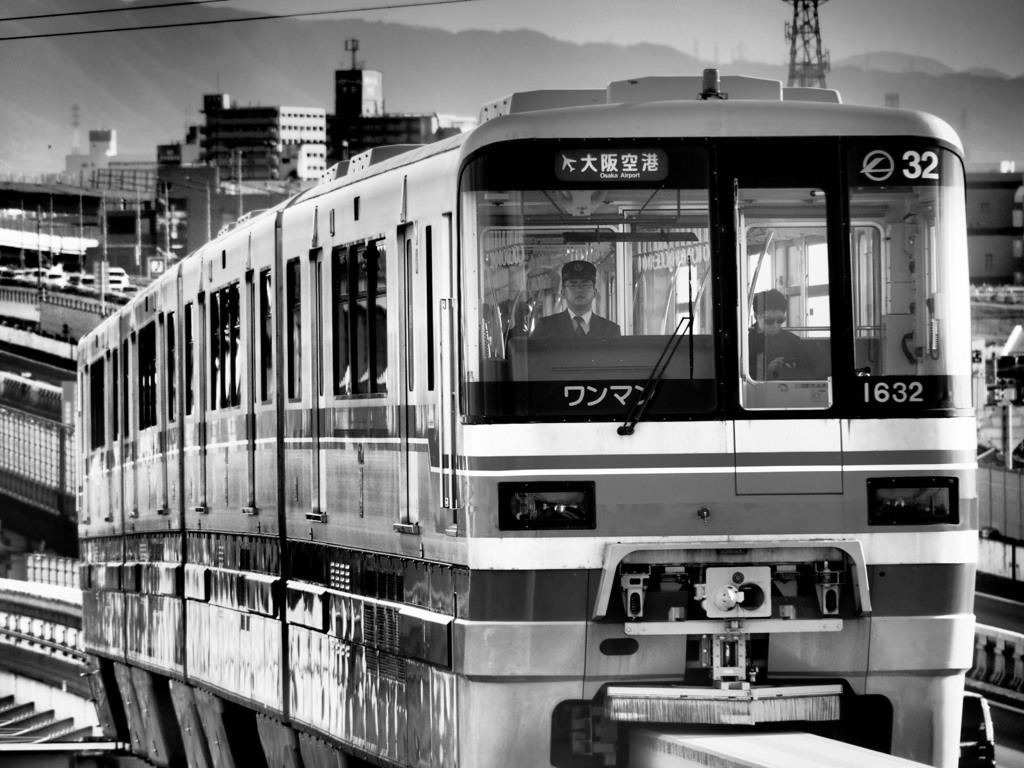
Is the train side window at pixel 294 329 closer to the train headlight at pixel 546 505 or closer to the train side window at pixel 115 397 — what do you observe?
the train headlight at pixel 546 505

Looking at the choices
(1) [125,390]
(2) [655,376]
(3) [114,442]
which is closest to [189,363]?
(1) [125,390]

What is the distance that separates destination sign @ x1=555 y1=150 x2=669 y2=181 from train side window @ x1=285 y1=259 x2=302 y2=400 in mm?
3377

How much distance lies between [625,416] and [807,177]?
1437 mm

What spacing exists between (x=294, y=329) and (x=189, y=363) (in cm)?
378

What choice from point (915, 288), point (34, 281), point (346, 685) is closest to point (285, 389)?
point (346, 685)

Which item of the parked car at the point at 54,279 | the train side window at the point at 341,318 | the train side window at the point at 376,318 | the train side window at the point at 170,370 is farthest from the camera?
the parked car at the point at 54,279

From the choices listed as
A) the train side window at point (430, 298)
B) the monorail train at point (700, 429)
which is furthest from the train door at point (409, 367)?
the monorail train at point (700, 429)

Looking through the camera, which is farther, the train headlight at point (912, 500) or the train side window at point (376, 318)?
the train side window at point (376, 318)

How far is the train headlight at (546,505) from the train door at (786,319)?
2.35 feet

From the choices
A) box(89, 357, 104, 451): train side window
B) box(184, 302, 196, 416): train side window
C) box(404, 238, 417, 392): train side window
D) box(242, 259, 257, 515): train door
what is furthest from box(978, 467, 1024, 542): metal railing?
box(404, 238, 417, 392): train side window

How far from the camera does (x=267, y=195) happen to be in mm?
163375

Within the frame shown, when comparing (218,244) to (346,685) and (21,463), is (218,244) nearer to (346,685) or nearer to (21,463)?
(346,685)

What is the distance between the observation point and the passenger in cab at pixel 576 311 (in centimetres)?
945

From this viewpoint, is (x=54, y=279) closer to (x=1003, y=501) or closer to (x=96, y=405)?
(x=1003, y=501)
